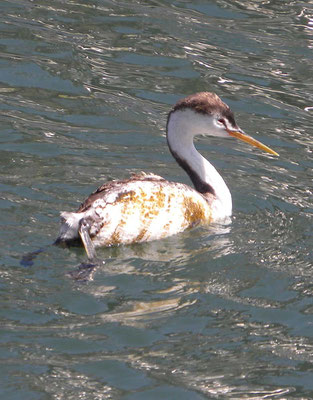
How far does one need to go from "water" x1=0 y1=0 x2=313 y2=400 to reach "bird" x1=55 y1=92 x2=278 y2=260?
14cm

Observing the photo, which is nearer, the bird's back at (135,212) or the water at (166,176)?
the water at (166,176)

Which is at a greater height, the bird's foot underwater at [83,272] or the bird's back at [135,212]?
the bird's back at [135,212]

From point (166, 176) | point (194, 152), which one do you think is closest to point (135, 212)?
point (194, 152)

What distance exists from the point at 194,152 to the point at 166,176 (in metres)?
0.67

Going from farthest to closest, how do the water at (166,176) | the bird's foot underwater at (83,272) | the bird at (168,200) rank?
the bird at (168,200) < the bird's foot underwater at (83,272) < the water at (166,176)

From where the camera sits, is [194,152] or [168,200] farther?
[194,152]

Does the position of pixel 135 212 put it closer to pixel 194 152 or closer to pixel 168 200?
pixel 168 200

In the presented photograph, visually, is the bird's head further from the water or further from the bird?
the water

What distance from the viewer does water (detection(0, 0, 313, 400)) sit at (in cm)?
665

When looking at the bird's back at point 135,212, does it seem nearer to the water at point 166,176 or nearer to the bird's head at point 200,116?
the water at point 166,176

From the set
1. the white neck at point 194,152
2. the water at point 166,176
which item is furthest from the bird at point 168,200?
the water at point 166,176

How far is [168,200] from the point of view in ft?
27.7

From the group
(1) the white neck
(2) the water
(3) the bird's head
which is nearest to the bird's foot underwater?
(2) the water

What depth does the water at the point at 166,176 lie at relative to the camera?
6652 mm
